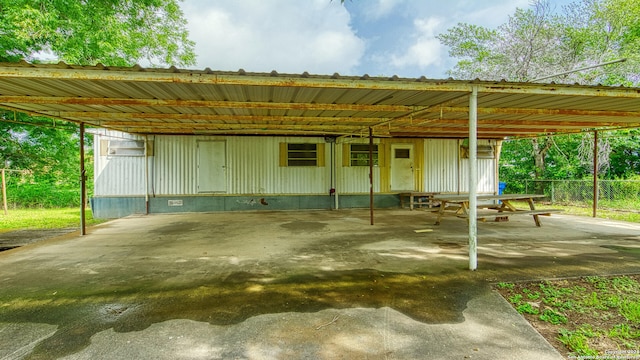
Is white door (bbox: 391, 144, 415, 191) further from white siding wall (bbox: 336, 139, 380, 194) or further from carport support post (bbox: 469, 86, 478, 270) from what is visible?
carport support post (bbox: 469, 86, 478, 270)

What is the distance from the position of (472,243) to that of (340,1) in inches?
137

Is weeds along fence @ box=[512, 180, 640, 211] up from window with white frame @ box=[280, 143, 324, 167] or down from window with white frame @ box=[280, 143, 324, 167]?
down

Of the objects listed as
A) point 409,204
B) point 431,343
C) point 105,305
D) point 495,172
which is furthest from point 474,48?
point 105,305

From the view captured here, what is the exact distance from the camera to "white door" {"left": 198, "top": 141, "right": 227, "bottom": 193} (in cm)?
920

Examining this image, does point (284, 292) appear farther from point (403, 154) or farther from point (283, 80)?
point (403, 154)

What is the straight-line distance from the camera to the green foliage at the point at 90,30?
7.62 meters

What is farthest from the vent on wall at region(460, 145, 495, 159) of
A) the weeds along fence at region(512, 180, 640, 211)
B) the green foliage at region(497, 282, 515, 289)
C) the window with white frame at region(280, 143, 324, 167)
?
the green foliage at region(497, 282, 515, 289)

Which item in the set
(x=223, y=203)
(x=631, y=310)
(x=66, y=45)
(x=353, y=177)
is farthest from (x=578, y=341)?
(x=66, y=45)

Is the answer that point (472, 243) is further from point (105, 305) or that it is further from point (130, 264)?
point (130, 264)

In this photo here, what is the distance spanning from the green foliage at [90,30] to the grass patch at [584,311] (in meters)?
11.7

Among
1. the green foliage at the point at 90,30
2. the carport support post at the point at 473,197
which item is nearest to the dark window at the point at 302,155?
the carport support post at the point at 473,197

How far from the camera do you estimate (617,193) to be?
1050 cm

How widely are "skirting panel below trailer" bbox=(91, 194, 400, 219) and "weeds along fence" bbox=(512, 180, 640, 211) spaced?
6.80 m

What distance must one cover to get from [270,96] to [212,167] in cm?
568
